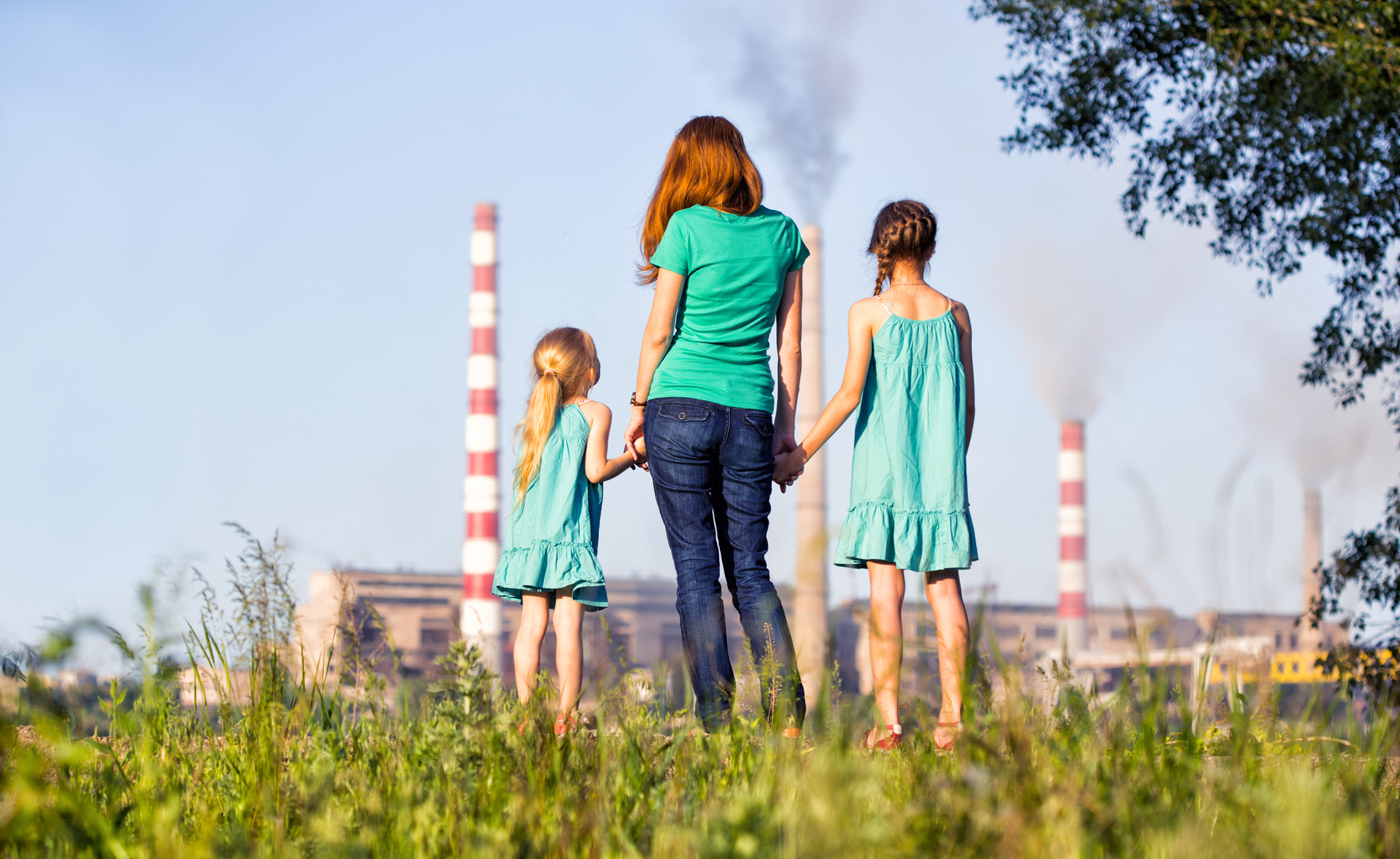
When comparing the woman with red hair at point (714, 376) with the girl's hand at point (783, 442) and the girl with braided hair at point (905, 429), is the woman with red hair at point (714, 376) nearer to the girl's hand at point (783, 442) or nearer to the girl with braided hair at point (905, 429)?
the girl's hand at point (783, 442)

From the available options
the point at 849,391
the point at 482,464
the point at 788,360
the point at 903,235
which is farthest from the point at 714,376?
the point at 482,464

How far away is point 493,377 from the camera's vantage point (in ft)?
115

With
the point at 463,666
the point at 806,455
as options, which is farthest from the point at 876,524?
the point at 463,666

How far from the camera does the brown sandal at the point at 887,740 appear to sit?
7.30 ft

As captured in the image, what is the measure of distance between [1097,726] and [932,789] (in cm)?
61

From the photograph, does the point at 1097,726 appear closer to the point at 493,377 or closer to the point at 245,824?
the point at 245,824

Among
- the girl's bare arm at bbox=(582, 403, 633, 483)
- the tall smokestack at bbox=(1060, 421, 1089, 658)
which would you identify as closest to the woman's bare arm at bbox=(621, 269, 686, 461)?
the girl's bare arm at bbox=(582, 403, 633, 483)

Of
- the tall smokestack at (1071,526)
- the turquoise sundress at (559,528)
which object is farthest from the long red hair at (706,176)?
the tall smokestack at (1071,526)

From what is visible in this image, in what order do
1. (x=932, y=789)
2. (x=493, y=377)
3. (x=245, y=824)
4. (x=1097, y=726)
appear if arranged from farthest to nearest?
(x=493, y=377)
(x=1097, y=726)
(x=245, y=824)
(x=932, y=789)

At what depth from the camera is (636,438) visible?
313cm

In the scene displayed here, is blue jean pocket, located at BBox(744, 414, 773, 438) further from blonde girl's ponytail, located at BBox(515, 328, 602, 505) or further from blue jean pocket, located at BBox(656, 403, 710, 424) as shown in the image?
blonde girl's ponytail, located at BBox(515, 328, 602, 505)

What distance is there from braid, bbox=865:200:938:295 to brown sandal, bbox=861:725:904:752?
4.04 feet

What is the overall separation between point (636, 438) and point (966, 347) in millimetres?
951

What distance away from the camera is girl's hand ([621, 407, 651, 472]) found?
3041 millimetres
